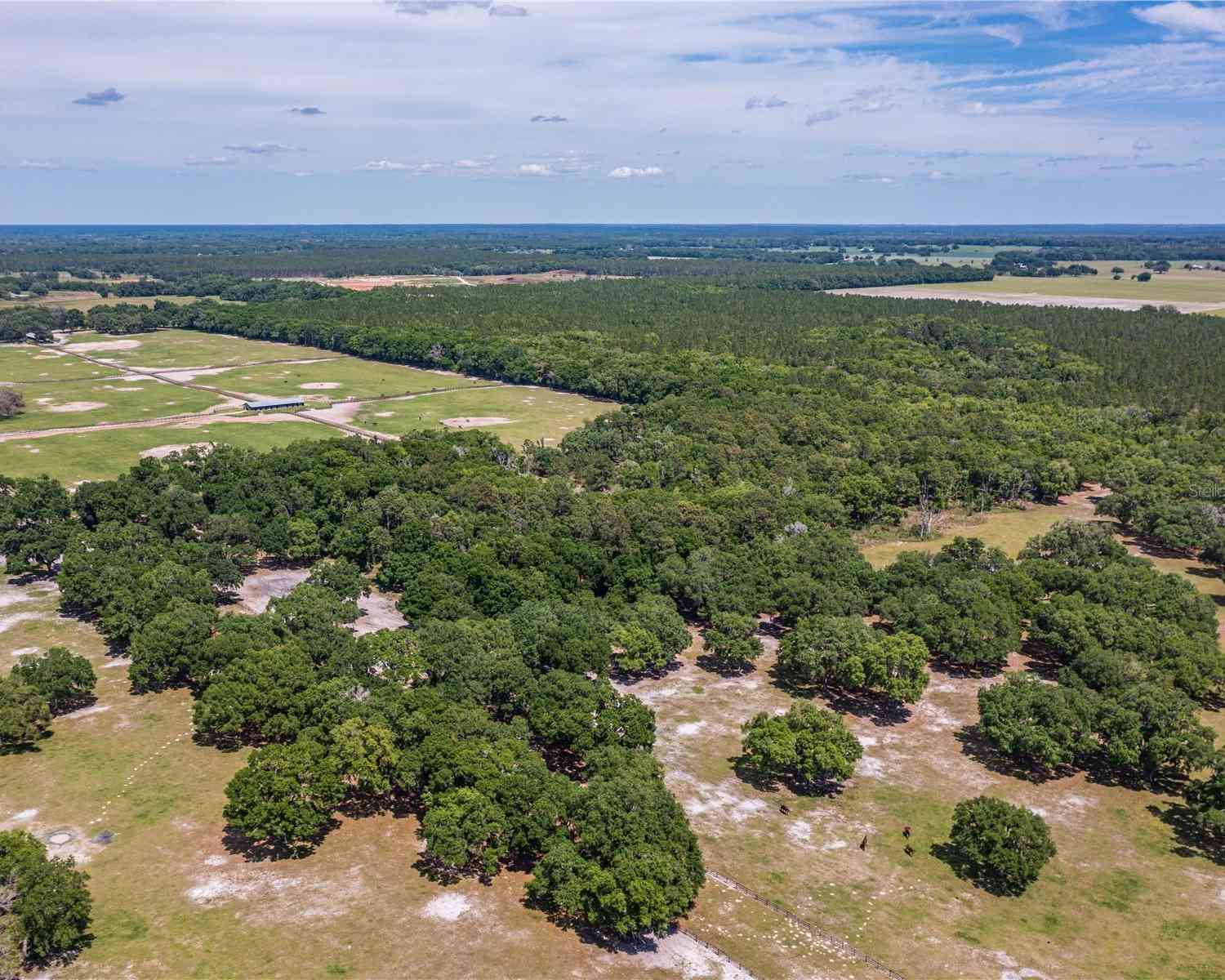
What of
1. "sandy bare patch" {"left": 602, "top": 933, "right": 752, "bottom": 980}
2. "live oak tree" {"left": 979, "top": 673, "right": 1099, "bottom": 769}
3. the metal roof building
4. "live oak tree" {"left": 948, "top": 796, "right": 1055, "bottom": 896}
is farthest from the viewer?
the metal roof building

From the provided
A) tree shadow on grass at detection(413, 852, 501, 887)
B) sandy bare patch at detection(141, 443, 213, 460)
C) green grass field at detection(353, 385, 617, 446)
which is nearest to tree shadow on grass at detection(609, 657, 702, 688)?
tree shadow on grass at detection(413, 852, 501, 887)

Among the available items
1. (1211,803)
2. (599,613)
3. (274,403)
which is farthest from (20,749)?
(274,403)

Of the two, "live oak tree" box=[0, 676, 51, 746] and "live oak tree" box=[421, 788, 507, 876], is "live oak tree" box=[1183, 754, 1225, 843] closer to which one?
"live oak tree" box=[421, 788, 507, 876]

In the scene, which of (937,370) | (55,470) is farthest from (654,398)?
(55,470)

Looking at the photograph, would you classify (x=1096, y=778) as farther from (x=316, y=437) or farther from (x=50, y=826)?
(x=316, y=437)

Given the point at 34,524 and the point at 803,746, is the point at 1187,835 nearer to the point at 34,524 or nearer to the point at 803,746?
the point at 803,746

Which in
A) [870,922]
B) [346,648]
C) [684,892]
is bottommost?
[870,922]
